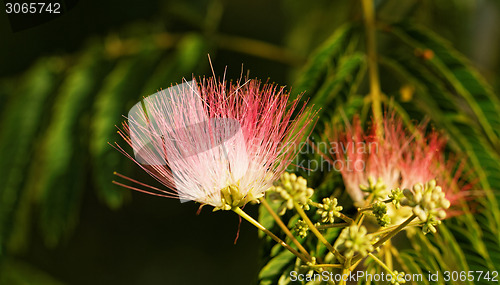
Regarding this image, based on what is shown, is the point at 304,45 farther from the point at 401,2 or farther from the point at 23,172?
the point at 23,172

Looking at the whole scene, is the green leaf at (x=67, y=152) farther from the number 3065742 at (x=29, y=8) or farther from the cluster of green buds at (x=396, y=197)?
the cluster of green buds at (x=396, y=197)

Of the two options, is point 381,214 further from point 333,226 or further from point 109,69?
point 109,69

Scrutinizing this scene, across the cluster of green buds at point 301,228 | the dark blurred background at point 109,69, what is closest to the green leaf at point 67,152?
the dark blurred background at point 109,69

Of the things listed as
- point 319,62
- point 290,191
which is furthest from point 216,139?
point 319,62

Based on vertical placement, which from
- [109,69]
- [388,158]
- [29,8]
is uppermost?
[109,69]

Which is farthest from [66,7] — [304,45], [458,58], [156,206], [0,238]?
[156,206]

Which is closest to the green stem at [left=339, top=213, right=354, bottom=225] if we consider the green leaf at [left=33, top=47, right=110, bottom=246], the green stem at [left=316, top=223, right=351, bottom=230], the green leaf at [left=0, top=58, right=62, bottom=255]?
the green stem at [left=316, top=223, right=351, bottom=230]
